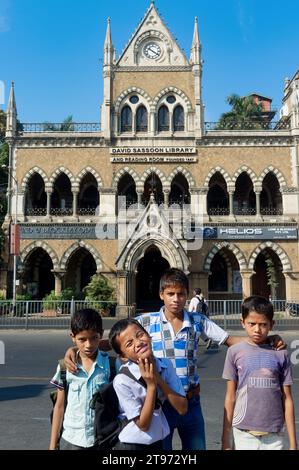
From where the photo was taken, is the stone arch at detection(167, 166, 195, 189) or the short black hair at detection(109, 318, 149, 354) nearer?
the short black hair at detection(109, 318, 149, 354)

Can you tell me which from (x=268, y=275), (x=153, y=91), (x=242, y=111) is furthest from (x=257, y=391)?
(x=242, y=111)

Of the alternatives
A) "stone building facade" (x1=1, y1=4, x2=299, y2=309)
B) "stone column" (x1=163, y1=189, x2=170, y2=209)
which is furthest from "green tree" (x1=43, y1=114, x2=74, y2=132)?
"stone column" (x1=163, y1=189, x2=170, y2=209)

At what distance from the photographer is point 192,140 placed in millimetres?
27359

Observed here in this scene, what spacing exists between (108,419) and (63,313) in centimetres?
1760

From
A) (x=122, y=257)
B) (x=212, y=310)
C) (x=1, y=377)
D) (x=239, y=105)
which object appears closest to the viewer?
(x=1, y=377)

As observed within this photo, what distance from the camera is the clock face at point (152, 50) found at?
28.6 meters

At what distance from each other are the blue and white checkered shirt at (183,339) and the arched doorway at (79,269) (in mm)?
23888

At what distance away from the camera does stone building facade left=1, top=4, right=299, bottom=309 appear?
26.4m

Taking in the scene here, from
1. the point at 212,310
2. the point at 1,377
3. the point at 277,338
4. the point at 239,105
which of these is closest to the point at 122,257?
the point at 212,310

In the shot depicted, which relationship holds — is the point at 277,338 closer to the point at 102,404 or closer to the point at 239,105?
the point at 102,404

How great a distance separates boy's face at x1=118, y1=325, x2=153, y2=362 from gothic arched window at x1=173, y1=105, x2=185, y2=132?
2606 centimetres

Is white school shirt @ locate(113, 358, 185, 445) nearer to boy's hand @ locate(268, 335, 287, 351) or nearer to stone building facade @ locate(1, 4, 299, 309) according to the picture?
boy's hand @ locate(268, 335, 287, 351)

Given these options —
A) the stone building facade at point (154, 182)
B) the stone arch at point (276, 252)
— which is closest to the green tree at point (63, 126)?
the stone building facade at point (154, 182)
